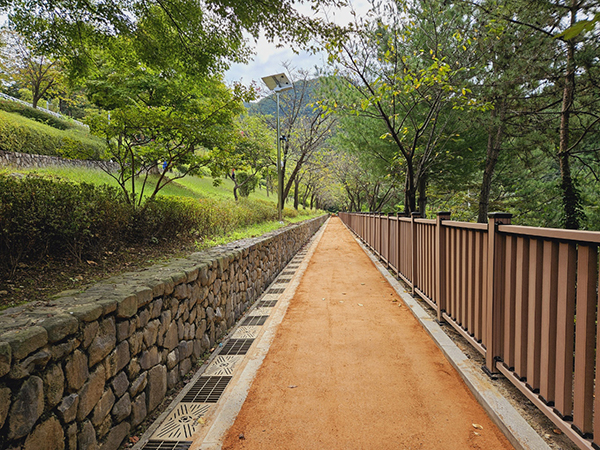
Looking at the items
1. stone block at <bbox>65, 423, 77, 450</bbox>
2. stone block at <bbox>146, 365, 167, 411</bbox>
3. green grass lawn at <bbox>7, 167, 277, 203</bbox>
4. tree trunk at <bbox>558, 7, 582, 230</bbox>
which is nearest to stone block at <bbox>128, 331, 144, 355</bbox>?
stone block at <bbox>146, 365, 167, 411</bbox>

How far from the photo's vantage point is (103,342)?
76.9 inches

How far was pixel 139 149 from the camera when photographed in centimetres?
535

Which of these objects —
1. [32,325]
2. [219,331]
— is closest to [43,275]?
[32,325]

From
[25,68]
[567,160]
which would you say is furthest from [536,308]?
[25,68]

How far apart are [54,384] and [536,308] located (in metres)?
3.00

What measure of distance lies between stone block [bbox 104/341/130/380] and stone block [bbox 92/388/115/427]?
0.11 m

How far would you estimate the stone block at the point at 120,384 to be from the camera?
2.06m

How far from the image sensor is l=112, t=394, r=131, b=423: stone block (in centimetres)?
206

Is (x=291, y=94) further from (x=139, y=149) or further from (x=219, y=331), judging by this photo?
(x=219, y=331)

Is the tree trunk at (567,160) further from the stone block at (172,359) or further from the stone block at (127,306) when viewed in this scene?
the stone block at (127,306)

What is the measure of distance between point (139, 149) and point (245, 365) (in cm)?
416

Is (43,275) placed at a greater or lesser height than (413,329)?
greater

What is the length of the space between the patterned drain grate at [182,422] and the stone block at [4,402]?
116 centimetres

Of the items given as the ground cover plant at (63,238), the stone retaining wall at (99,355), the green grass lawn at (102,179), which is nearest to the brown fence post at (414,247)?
the stone retaining wall at (99,355)
